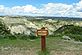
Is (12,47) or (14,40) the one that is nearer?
(12,47)

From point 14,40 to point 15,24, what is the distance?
5.45m

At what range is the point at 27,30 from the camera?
84.9ft

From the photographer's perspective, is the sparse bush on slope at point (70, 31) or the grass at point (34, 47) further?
the sparse bush on slope at point (70, 31)

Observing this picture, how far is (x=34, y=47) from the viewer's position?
18.0 meters

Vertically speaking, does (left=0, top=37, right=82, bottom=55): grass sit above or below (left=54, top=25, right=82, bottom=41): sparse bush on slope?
below

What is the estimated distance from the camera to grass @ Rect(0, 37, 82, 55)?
16.3 metres

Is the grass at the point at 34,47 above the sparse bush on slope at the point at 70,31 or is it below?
below

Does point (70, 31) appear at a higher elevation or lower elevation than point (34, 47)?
higher

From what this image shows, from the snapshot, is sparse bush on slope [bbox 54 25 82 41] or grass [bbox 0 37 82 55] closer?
grass [bbox 0 37 82 55]

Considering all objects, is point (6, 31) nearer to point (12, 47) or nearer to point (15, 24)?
point (15, 24)

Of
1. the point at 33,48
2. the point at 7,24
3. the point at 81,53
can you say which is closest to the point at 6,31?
the point at 7,24

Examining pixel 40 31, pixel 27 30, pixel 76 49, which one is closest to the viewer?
pixel 40 31

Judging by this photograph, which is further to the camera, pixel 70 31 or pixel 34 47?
pixel 70 31

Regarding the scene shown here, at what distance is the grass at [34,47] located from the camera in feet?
53.6
